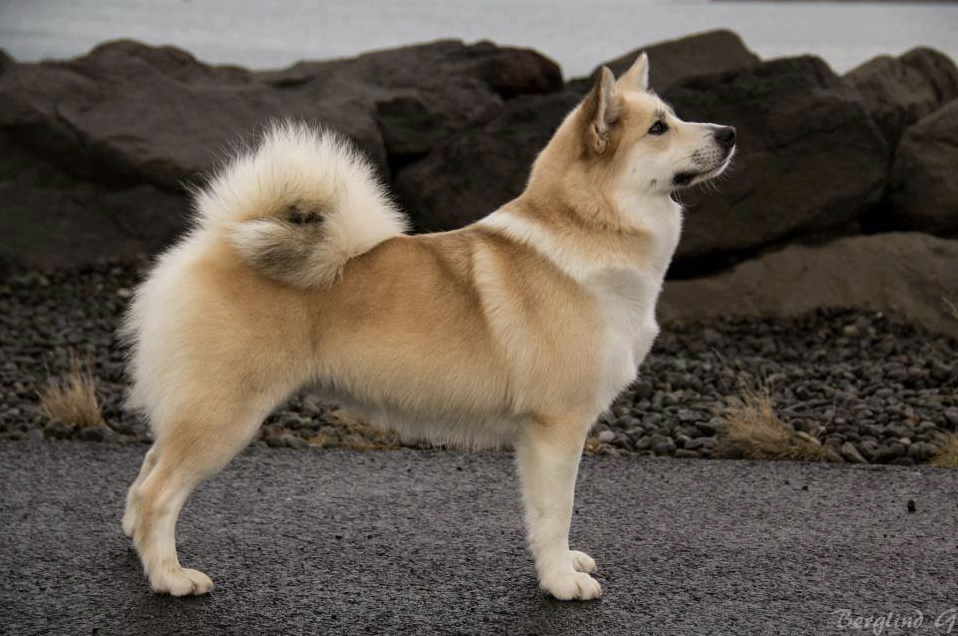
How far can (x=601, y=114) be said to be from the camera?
4.40m

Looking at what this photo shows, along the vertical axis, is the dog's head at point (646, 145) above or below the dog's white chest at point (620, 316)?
above

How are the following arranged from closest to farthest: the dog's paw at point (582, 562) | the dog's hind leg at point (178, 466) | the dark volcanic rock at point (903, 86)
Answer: the dog's hind leg at point (178, 466) < the dog's paw at point (582, 562) < the dark volcanic rock at point (903, 86)

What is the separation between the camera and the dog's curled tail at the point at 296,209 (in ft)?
14.4

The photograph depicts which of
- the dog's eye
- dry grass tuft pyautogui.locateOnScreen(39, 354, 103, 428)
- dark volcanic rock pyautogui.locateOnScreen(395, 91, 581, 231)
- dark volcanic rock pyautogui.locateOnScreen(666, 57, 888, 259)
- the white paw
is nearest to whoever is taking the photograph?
the dog's eye

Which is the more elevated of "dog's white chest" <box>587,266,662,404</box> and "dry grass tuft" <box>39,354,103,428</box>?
"dog's white chest" <box>587,266,662,404</box>

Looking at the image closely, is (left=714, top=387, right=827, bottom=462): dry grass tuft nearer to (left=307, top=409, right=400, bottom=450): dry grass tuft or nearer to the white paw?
(left=307, top=409, right=400, bottom=450): dry grass tuft

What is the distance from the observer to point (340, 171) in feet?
14.9

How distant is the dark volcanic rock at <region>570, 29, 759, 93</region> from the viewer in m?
10.8

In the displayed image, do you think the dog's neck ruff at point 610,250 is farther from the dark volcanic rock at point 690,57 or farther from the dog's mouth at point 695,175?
the dark volcanic rock at point 690,57

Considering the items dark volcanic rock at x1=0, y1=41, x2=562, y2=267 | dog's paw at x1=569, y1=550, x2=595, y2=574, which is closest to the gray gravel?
dark volcanic rock at x1=0, y1=41, x2=562, y2=267

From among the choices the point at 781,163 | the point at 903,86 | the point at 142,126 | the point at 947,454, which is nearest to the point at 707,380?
the point at 947,454

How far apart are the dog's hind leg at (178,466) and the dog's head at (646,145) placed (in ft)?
5.17

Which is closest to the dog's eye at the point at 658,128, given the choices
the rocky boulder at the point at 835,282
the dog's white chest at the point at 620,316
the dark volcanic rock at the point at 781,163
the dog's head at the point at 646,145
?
the dog's head at the point at 646,145

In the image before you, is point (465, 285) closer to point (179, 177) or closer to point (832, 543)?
point (832, 543)
